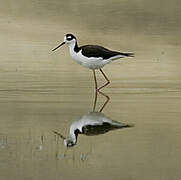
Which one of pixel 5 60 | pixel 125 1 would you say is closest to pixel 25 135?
pixel 5 60

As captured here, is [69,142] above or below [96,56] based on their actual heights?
below

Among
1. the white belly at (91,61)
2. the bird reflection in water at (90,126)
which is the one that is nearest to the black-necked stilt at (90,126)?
the bird reflection in water at (90,126)

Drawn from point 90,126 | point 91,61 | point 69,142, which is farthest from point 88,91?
point 69,142

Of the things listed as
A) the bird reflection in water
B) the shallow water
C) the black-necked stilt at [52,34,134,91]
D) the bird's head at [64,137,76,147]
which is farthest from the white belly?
the bird's head at [64,137,76,147]

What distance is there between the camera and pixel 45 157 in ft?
25.3

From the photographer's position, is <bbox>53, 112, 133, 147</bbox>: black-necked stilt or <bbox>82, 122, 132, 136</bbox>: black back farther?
<bbox>82, 122, 132, 136</bbox>: black back

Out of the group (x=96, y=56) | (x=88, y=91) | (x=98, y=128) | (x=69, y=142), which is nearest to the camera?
(x=69, y=142)

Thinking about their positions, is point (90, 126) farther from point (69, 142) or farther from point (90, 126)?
point (69, 142)

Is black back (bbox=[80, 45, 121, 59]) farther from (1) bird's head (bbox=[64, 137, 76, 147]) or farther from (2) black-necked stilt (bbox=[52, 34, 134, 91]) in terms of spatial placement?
(1) bird's head (bbox=[64, 137, 76, 147])

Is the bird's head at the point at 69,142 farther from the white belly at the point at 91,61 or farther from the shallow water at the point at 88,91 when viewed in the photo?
the white belly at the point at 91,61

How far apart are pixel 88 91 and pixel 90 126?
2.51 m

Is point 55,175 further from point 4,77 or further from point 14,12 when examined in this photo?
point 14,12

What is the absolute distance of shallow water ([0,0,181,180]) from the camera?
296 inches

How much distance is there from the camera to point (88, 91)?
1154 centimetres
